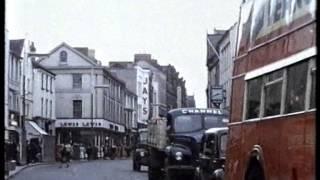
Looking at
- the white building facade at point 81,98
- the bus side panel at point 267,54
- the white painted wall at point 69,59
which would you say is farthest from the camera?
the white painted wall at point 69,59

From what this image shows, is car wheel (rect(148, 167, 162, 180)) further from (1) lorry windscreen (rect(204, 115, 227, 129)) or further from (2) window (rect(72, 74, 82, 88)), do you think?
(2) window (rect(72, 74, 82, 88))

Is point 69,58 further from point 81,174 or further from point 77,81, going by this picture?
point 81,174

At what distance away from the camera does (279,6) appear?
11383 mm

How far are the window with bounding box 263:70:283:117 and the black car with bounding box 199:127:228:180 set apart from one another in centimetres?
631

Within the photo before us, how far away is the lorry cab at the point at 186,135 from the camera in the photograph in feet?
78.1

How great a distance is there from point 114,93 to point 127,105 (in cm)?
783

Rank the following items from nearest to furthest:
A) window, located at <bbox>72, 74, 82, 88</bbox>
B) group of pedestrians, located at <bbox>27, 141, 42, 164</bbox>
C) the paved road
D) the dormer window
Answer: the paved road, group of pedestrians, located at <bbox>27, 141, 42, 164</bbox>, window, located at <bbox>72, 74, 82, 88</bbox>, the dormer window

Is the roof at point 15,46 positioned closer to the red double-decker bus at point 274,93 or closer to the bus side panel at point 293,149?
the red double-decker bus at point 274,93

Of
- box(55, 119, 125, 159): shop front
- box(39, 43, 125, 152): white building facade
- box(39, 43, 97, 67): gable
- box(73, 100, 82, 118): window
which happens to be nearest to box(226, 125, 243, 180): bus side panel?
box(55, 119, 125, 159): shop front

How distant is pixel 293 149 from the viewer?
34.4 ft

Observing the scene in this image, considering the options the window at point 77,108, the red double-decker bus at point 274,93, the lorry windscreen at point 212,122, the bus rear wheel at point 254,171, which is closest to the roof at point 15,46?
the lorry windscreen at point 212,122

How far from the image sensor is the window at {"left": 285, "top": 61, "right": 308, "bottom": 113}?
1023 cm

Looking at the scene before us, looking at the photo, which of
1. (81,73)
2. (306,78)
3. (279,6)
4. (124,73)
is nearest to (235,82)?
(279,6)

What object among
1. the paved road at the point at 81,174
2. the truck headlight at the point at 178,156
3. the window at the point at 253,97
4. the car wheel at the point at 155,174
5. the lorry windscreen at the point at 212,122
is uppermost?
the window at the point at 253,97
